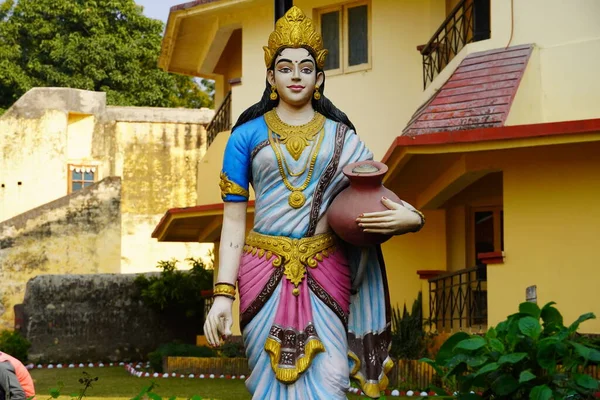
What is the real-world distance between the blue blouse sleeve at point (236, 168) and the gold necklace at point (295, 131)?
18 centimetres

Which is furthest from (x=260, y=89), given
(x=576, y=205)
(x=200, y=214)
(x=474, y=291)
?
(x=576, y=205)

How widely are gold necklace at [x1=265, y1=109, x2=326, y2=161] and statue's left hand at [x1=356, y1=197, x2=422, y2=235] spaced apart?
60 cm

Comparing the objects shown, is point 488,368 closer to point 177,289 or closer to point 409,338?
point 409,338

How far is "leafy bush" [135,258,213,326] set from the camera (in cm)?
2189

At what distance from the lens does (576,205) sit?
12.2 metres

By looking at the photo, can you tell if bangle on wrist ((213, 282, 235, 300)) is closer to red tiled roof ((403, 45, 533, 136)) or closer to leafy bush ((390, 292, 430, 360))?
red tiled roof ((403, 45, 533, 136))

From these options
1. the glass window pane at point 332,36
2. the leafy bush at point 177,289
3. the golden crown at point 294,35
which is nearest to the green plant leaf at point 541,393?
the golden crown at point 294,35

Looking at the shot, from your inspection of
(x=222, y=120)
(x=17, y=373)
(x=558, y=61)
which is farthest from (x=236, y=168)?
(x=222, y=120)

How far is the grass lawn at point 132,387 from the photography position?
13203 millimetres

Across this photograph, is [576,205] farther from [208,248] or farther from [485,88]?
[208,248]

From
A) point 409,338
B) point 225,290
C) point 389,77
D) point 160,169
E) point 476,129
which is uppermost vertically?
point 389,77

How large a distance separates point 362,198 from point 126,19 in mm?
32002

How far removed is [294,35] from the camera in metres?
6.40

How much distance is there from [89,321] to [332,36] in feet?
25.4
